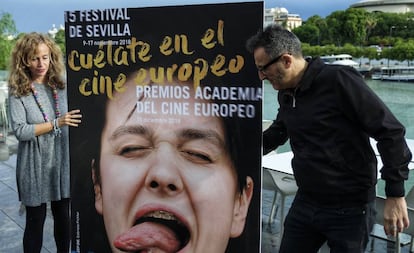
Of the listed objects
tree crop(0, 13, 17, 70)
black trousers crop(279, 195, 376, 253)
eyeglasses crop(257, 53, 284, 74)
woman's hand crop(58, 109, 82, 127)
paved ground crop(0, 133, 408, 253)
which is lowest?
paved ground crop(0, 133, 408, 253)

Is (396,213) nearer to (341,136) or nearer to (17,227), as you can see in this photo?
(341,136)

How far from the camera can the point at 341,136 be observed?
1.67 meters

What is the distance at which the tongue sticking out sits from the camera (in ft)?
7.13

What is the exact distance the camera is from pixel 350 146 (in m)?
1.67

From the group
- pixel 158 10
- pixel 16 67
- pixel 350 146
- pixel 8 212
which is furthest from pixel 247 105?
pixel 8 212

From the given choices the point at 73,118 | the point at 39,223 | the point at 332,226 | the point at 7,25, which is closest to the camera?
the point at 332,226

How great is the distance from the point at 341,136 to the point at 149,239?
1.10m

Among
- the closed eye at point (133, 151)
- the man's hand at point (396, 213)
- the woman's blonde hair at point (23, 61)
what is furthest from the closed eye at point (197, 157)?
the woman's blonde hair at point (23, 61)

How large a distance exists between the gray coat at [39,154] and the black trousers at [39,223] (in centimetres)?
8

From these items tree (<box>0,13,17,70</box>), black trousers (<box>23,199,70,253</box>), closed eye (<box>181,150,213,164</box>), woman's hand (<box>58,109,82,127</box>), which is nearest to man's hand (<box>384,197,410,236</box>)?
closed eye (<box>181,150,213,164</box>)

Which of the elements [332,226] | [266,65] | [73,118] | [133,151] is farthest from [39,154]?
[332,226]

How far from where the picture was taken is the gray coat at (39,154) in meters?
2.46

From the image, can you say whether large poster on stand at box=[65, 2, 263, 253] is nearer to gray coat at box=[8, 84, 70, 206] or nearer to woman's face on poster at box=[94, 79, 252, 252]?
woman's face on poster at box=[94, 79, 252, 252]

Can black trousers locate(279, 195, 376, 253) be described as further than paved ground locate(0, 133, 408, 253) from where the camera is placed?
No
